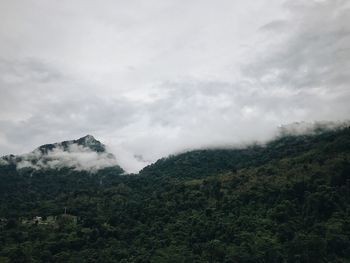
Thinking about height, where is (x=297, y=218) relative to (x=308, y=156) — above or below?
below

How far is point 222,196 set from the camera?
16525cm

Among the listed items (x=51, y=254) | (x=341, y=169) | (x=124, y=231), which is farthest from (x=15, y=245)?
(x=341, y=169)

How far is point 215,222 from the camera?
139 meters

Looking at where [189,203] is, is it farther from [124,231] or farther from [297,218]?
[297,218]

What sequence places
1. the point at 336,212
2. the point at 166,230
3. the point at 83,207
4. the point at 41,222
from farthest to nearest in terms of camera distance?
the point at 83,207 → the point at 41,222 → the point at 166,230 → the point at 336,212

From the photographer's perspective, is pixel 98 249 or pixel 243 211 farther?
pixel 243 211

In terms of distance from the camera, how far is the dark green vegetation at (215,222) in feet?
381

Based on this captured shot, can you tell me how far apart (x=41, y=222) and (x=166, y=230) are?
53.3m

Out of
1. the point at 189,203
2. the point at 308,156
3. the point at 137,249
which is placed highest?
the point at 308,156

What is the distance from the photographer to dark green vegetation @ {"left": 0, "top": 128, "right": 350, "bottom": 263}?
11606 centimetres

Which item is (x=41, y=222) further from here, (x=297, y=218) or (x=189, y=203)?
(x=297, y=218)

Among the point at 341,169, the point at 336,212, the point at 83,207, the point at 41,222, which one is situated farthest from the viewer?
the point at 83,207

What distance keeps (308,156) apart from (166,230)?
75.1 metres

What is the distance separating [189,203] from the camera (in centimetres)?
16225
